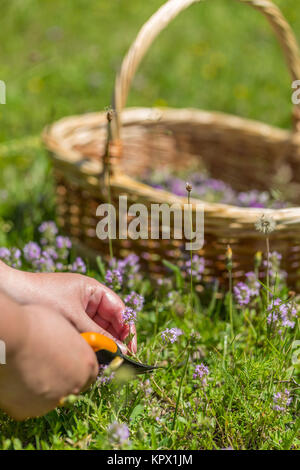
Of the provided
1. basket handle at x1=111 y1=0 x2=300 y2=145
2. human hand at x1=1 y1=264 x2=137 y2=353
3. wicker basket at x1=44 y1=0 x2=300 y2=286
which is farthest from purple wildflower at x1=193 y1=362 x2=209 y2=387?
basket handle at x1=111 y1=0 x2=300 y2=145

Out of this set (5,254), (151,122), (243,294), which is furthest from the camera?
(151,122)

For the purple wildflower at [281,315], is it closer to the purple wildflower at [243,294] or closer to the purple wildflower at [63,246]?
the purple wildflower at [243,294]

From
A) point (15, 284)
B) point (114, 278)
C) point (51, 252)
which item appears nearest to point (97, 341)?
point (15, 284)

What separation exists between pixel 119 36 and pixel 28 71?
3.27 ft

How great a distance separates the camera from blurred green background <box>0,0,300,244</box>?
2.85 m

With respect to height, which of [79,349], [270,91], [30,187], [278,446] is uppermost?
[270,91]

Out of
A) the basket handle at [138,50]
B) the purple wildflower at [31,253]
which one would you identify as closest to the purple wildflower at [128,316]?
the purple wildflower at [31,253]

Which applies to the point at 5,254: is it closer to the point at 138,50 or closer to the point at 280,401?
the point at 138,50

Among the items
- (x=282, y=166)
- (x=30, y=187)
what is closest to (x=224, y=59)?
(x=282, y=166)

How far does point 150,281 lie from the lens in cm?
166

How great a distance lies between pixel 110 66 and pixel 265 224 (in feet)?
8.67

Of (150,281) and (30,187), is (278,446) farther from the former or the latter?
(30,187)

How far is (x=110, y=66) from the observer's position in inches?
141

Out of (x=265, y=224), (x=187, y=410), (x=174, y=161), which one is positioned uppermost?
(x=174, y=161)
